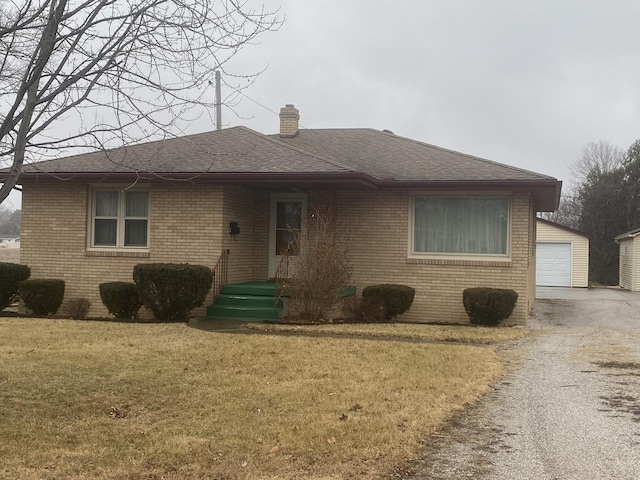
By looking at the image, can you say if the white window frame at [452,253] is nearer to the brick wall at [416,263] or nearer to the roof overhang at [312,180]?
the brick wall at [416,263]

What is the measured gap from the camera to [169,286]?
39.7 ft

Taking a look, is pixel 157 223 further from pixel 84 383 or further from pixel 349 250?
pixel 84 383

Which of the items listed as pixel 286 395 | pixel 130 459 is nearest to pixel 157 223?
pixel 286 395

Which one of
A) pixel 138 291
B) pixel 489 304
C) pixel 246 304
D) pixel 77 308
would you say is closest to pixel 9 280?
pixel 77 308

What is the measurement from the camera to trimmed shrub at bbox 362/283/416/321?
13047mm

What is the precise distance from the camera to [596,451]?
4953 millimetres

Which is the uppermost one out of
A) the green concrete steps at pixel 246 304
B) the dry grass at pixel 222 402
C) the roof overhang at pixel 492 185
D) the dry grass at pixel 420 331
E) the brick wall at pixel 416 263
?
the roof overhang at pixel 492 185

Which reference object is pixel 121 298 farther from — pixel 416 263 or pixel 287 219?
pixel 416 263

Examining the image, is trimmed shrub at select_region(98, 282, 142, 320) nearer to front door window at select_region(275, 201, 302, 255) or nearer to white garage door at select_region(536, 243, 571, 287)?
front door window at select_region(275, 201, 302, 255)

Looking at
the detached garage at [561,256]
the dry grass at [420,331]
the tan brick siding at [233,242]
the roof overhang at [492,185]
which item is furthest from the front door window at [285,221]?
the detached garage at [561,256]

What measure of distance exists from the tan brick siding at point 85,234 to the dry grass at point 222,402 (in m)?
3.45

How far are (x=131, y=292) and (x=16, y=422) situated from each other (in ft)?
23.8

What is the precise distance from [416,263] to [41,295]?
7.83 metres

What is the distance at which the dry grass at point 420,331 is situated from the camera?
1077 centimetres
